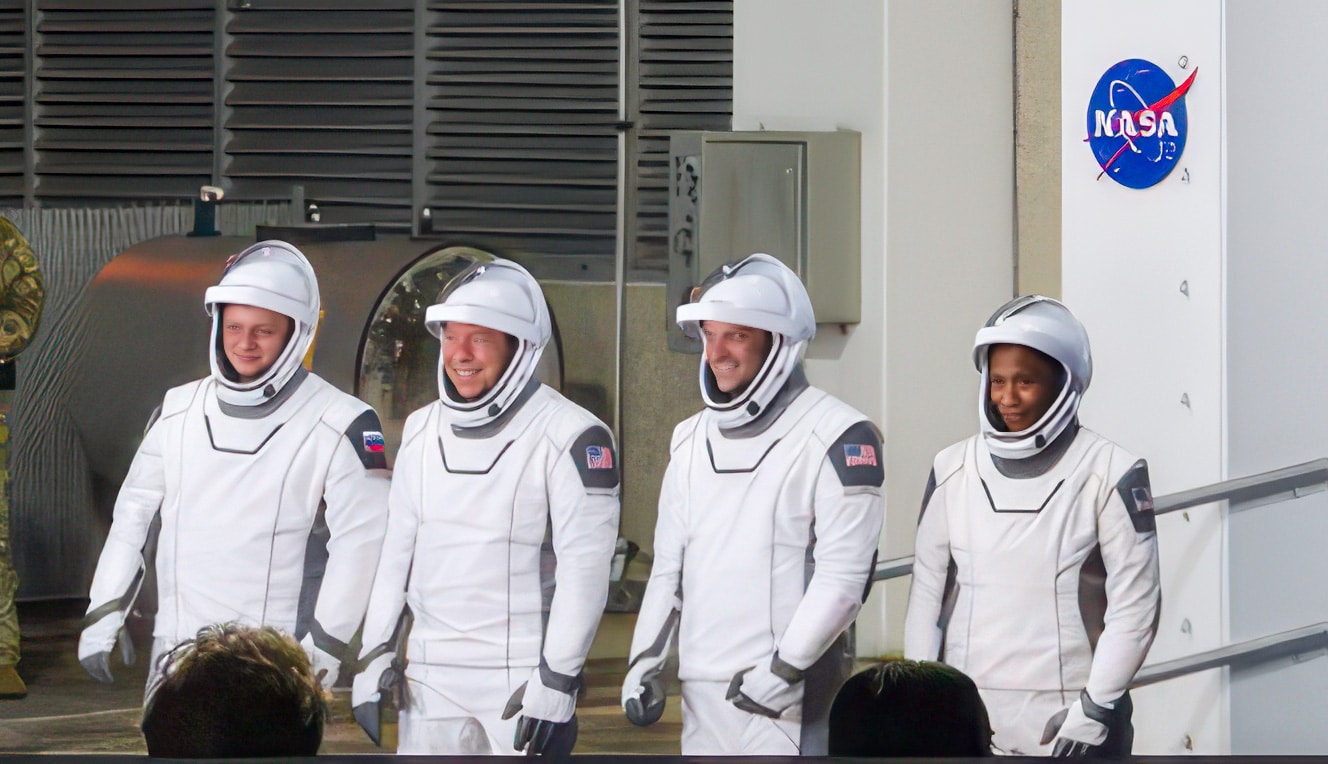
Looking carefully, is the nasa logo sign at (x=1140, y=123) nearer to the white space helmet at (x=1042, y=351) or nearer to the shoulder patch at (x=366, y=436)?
the white space helmet at (x=1042, y=351)

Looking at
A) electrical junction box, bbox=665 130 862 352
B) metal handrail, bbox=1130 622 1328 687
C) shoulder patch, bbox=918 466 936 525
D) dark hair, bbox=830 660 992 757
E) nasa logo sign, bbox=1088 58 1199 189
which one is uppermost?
nasa logo sign, bbox=1088 58 1199 189

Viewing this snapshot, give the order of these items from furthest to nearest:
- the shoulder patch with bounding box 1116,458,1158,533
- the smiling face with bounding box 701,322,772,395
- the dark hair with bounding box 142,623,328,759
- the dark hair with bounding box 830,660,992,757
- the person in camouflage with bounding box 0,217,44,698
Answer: the person in camouflage with bounding box 0,217,44,698, the smiling face with bounding box 701,322,772,395, the shoulder patch with bounding box 1116,458,1158,533, the dark hair with bounding box 830,660,992,757, the dark hair with bounding box 142,623,328,759

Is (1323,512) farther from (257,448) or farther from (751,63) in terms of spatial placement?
(257,448)

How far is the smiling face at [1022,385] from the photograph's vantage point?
3295 mm

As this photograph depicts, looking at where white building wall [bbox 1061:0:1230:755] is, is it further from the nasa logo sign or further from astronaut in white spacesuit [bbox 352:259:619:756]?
astronaut in white spacesuit [bbox 352:259:619:756]

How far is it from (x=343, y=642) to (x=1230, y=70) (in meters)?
2.29

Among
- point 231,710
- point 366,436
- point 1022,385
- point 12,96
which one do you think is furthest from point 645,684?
point 12,96

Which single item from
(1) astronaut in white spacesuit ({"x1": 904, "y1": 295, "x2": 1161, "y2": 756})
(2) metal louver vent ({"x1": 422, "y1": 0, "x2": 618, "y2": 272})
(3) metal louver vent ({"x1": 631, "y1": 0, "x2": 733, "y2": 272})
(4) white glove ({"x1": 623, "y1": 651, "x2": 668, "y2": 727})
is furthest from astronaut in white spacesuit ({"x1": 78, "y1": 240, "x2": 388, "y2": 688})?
(1) astronaut in white spacesuit ({"x1": 904, "y1": 295, "x2": 1161, "y2": 756})

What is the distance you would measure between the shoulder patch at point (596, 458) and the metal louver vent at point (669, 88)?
39 centimetres

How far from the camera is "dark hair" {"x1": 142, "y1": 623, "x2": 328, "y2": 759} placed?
1991 millimetres

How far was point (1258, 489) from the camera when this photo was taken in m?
3.32

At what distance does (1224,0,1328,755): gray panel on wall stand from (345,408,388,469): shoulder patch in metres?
1.85

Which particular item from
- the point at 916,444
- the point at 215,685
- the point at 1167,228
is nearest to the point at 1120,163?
the point at 1167,228

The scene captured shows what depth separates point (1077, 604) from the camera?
3.26m
